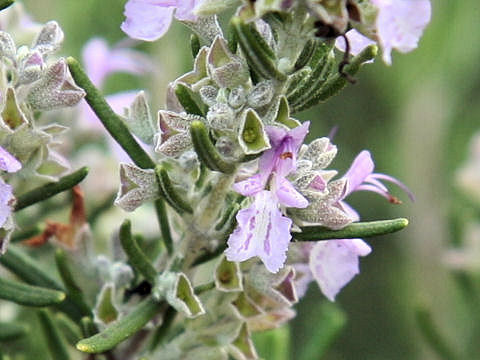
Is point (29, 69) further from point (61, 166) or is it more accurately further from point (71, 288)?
point (71, 288)

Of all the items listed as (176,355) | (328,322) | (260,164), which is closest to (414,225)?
(328,322)

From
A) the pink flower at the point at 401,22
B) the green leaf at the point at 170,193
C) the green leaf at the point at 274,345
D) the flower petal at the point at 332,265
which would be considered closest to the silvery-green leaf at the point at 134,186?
the green leaf at the point at 170,193

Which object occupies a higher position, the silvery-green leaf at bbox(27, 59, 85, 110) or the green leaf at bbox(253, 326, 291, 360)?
the silvery-green leaf at bbox(27, 59, 85, 110)

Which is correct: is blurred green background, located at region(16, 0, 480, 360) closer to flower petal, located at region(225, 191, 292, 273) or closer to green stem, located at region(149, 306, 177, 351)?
green stem, located at region(149, 306, 177, 351)

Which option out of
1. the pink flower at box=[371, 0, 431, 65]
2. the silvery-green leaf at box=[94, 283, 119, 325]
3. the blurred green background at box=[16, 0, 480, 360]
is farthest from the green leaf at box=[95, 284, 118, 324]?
the blurred green background at box=[16, 0, 480, 360]

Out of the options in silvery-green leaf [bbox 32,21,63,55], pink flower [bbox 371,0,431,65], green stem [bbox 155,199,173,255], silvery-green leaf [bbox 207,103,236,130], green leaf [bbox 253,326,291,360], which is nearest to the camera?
pink flower [bbox 371,0,431,65]

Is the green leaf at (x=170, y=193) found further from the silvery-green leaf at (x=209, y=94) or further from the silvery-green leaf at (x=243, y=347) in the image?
the silvery-green leaf at (x=243, y=347)

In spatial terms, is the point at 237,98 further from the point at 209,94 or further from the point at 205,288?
the point at 205,288

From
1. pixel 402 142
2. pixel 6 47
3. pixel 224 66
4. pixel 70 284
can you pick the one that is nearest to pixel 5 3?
pixel 6 47
